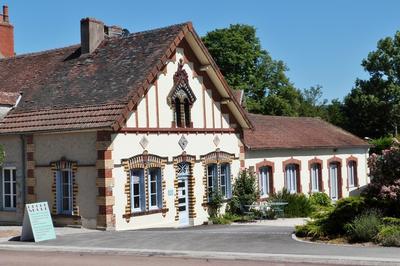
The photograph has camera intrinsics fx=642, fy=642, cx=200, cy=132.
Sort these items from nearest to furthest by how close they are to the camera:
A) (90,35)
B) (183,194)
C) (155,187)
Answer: (155,187)
(183,194)
(90,35)

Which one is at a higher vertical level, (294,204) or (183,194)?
(183,194)

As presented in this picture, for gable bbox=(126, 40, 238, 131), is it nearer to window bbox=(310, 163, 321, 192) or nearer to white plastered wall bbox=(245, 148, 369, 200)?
white plastered wall bbox=(245, 148, 369, 200)

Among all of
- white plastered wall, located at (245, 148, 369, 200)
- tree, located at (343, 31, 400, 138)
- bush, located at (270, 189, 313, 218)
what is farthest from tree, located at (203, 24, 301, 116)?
bush, located at (270, 189, 313, 218)

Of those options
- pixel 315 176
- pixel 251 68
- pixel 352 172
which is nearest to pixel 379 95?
pixel 251 68

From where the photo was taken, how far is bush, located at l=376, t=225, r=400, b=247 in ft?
46.6

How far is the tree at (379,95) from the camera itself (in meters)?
48.6

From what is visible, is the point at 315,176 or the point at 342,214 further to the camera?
the point at 315,176

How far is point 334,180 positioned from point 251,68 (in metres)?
22.6

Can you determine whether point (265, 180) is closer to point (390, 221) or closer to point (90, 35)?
point (90, 35)

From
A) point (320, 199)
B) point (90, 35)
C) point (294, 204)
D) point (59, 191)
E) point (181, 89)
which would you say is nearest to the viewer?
point (59, 191)

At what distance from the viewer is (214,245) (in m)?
15.4

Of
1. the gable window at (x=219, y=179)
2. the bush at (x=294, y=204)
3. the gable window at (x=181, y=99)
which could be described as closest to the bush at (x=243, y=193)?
the gable window at (x=219, y=179)

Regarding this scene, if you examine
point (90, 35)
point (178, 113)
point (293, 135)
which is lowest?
point (293, 135)

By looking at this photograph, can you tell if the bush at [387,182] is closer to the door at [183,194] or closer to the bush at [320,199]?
the door at [183,194]
